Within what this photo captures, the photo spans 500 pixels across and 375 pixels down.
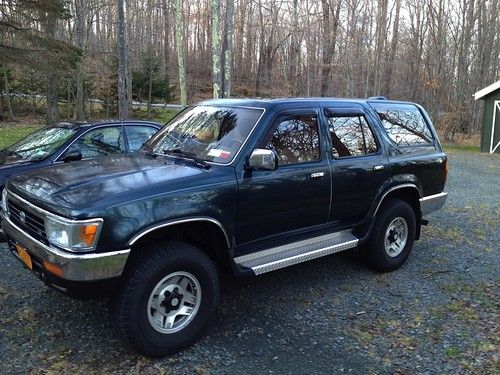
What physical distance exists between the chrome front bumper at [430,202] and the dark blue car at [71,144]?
4.23m

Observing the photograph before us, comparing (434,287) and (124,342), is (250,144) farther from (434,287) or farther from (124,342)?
(434,287)

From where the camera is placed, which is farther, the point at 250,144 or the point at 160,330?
the point at 250,144

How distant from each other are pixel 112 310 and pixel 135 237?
0.62 metres

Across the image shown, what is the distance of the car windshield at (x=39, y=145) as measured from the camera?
6.67m

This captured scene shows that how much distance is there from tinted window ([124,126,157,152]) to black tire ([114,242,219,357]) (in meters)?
4.02

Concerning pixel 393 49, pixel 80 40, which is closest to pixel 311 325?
pixel 80 40

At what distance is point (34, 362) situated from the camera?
11.5 feet

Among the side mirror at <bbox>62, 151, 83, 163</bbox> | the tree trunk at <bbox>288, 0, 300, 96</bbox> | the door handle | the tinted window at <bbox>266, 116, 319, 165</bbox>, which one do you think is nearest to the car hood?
the tinted window at <bbox>266, 116, 319, 165</bbox>

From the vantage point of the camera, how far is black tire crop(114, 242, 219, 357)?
345cm

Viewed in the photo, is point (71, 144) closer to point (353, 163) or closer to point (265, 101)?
point (265, 101)

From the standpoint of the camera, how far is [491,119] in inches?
828

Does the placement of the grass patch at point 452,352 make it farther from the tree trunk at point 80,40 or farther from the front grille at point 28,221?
the tree trunk at point 80,40

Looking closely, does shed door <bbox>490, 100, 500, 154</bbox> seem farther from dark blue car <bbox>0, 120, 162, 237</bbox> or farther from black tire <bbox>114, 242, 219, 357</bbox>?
black tire <bbox>114, 242, 219, 357</bbox>

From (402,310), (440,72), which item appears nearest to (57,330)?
(402,310)
